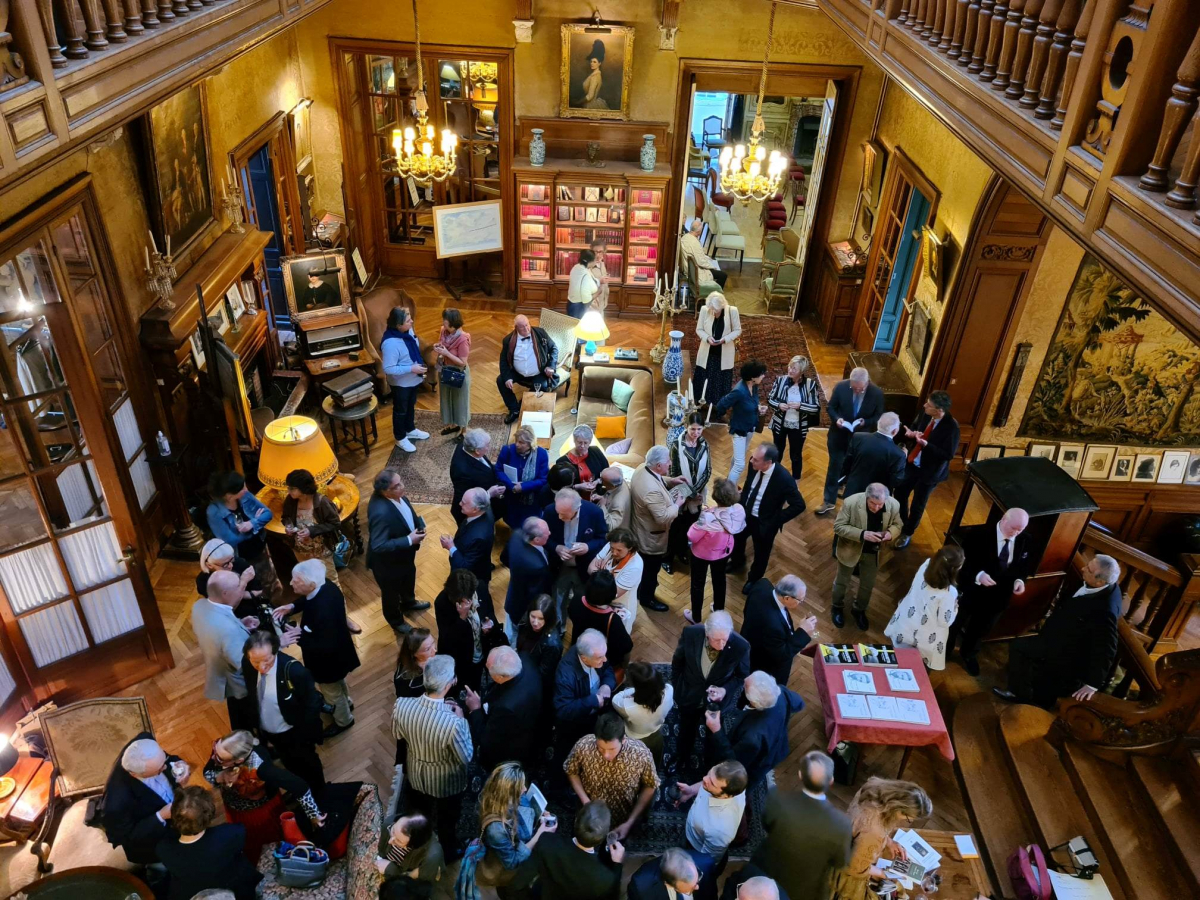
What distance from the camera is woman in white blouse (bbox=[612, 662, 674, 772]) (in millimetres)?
4570

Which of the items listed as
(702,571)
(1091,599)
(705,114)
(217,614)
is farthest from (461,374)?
(705,114)

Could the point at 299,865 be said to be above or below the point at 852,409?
below

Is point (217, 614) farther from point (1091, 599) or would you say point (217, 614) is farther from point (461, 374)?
point (1091, 599)

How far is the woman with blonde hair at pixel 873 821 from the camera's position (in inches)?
161

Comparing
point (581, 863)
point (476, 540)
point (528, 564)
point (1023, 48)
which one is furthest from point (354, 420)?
point (1023, 48)

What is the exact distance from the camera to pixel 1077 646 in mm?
5738

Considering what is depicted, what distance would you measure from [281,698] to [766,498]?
11.7 ft

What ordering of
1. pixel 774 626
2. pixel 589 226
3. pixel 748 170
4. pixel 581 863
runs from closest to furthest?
1. pixel 581 863
2. pixel 774 626
3. pixel 748 170
4. pixel 589 226

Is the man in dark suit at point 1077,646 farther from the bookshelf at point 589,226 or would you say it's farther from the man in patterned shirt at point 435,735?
the bookshelf at point 589,226

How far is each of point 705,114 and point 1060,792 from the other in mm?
18502

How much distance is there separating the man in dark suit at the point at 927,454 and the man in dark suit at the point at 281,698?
192 inches

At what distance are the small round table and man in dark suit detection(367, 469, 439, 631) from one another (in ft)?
9.51

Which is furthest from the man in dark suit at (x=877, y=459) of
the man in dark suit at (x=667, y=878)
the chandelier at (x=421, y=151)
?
the chandelier at (x=421, y=151)

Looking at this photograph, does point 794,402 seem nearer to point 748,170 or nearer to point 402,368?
point 748,170
